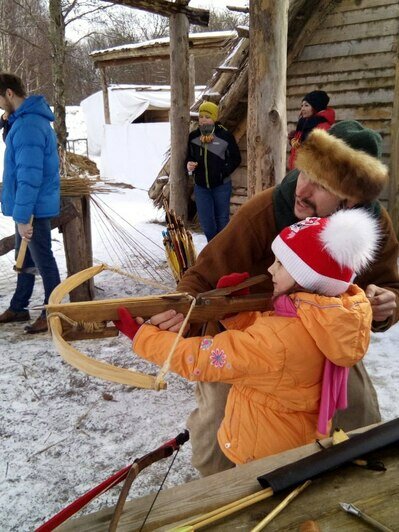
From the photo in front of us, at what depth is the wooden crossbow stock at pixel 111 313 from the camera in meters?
1.07

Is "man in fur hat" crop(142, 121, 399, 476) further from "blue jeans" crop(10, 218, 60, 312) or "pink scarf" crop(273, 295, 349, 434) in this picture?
"blue jeans" crop(10, 218, 60, 312)

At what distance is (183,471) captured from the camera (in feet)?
7.44

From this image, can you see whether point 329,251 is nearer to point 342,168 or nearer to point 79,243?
point 342,168

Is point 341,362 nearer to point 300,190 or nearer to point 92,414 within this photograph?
point 300,190

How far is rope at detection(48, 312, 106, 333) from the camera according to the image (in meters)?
1.17

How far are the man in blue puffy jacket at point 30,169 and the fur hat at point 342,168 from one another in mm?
2325

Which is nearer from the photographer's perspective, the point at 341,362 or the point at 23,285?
the point at 341,362

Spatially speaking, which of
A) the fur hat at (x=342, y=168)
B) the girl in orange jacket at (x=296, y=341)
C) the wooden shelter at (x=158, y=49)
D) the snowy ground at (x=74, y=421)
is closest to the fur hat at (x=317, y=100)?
the snowy ground at (x=74, y=421)

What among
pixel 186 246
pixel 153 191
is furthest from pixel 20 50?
pixel 186 246

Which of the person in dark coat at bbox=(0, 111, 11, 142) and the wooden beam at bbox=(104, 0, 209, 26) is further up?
the wooden beam at bbox=(104, 0, 209, 26)

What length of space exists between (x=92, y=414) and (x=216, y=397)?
1.27 meters

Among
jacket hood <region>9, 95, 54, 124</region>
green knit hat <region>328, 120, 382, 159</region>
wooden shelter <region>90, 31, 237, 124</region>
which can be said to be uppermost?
wooden shelter <region>90, 31, 237, 124</region>

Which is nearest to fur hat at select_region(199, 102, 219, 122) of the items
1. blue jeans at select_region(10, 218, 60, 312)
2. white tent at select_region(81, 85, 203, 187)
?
blue jeans at select_region(10, 218, 60, 312)

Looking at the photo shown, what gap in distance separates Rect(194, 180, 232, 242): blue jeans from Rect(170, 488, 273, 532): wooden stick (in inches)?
179
